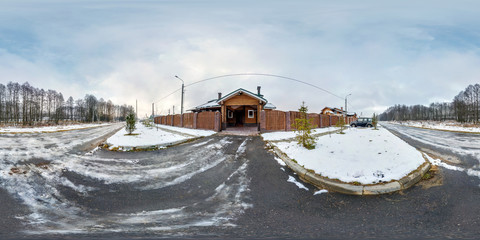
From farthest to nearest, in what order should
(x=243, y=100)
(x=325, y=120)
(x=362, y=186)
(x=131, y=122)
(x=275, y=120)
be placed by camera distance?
(x=325, y=120) → (x=243, y=100) → (x=275, y=120) → (x=131, y=122) → (x=362, y=186)

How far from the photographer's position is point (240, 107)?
23234 millimetres

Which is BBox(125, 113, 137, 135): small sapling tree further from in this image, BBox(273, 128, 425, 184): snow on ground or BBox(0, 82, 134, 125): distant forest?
BBox(0, 82, 134, 125): distant forest

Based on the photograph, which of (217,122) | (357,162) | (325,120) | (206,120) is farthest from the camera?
(325,120)

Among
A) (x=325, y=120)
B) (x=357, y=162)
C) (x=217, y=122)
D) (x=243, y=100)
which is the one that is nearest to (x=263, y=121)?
(x=243, y=100)

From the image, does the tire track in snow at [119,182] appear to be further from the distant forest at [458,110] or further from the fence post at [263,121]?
the distant forest at [458,110]

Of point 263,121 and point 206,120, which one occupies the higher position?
point 206,120

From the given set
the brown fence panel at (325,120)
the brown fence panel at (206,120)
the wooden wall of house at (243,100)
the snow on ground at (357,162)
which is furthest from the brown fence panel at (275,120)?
the brown fence panel at (325,120)

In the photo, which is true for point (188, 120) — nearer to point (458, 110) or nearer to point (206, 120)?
point (206, 120)

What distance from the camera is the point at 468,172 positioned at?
5.63m

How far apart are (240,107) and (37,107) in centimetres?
5738

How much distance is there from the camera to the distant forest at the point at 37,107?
4259 cm

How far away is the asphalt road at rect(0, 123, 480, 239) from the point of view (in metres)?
3.10

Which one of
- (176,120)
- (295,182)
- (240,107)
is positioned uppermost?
(240,107)

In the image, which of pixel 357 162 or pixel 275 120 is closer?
pixel 357 162
